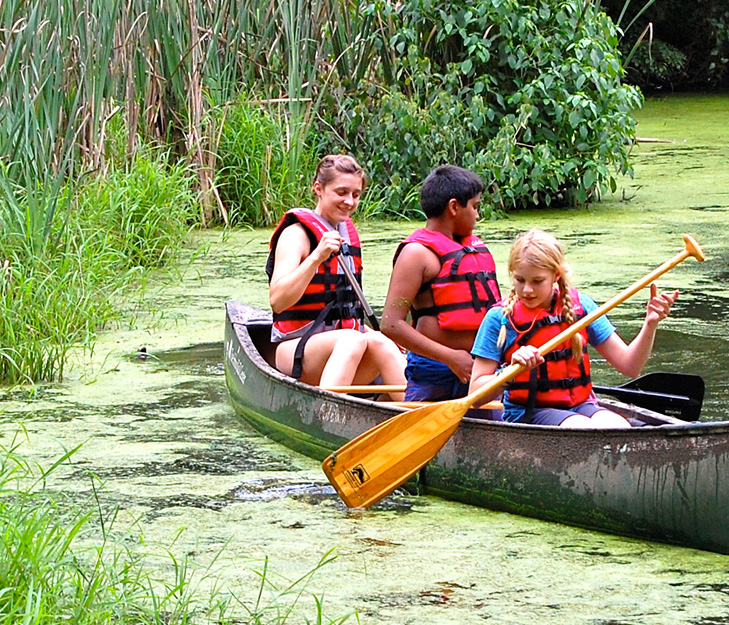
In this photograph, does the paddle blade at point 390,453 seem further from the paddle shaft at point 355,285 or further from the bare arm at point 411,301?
the paddle shaft at point 355,285

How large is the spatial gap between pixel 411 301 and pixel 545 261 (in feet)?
1.93

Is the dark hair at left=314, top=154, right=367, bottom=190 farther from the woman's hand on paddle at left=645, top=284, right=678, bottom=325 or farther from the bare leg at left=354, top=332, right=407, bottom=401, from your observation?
the woman's hand on paddle at left=645, top=284, right=678, bottom=325

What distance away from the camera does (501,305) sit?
12.3 ft

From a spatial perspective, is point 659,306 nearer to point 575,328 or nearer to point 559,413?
point 575,328

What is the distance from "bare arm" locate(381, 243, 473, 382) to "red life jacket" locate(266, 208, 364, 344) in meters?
0.45

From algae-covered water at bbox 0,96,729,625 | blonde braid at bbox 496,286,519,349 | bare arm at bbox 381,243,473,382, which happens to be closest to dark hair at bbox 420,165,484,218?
bare arm at bbox 381,243,473,382

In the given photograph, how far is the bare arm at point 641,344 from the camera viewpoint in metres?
3.48

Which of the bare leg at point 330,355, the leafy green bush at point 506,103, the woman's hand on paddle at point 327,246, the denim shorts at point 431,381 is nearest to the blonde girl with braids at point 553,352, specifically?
the denim shorts at point 431,381

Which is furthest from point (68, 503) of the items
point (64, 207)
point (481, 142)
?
point (481, 142)

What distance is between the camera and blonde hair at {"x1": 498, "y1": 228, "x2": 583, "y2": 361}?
11.7 ft

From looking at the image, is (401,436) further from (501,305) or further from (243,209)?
(243,209)

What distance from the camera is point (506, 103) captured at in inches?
354

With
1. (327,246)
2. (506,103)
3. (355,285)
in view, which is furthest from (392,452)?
(506,103)

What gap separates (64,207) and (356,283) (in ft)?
7.12
